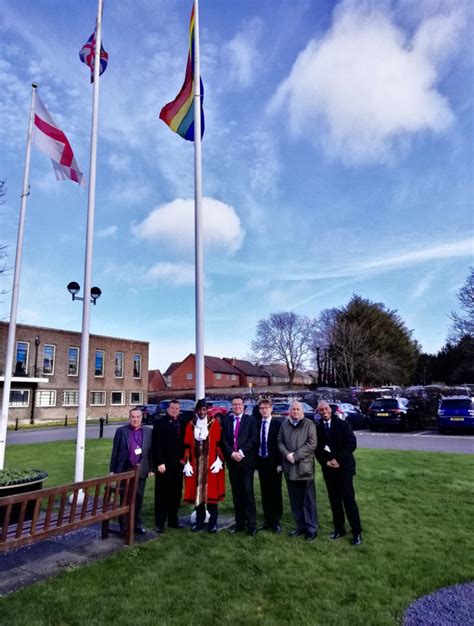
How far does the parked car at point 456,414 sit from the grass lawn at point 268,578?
15000 millimetres

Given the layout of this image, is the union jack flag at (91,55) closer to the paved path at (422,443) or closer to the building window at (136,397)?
the paved path at (422,443)

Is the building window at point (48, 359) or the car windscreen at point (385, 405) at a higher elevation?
the building window at point (48, 359)

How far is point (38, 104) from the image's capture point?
33.6 feet

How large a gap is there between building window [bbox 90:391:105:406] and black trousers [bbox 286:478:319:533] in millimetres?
40071

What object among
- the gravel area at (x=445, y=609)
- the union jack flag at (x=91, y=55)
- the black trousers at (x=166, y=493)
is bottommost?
the gravel area at (x=445, y=609)

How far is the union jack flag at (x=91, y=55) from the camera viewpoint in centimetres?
987

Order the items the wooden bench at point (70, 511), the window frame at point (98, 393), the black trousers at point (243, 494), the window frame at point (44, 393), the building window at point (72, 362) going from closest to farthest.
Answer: the wooden bench at point (70, 511), the black trousers at point (243, 494), the window frame at point (44, 393), the building window at point (72, 362), the window frame at point (98, 393)

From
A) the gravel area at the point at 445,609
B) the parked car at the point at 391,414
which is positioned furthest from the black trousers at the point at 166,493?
the parked car at the point at 391,414

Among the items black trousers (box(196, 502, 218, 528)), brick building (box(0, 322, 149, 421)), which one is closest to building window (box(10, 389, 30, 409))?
brick building (box(0, 322, 149, 421))

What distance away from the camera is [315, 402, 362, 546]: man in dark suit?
5.73 m

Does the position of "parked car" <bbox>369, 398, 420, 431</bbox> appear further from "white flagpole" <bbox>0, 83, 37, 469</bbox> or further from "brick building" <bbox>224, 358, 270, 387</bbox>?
"brick building" <bbox>224, 358, 270, 387</bbox>

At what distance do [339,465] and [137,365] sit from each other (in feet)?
146

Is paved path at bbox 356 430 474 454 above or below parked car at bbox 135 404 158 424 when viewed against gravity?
below

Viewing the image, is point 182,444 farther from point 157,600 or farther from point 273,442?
point 157,600
